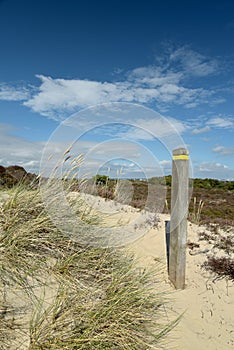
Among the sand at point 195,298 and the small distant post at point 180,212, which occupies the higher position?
the small distant post at point 180,212

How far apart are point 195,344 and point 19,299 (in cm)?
189

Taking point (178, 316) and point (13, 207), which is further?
point (13, 207)

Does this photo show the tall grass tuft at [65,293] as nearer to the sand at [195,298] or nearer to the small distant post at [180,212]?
the sand at [195,298]

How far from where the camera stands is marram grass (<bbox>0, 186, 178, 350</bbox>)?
111 inches

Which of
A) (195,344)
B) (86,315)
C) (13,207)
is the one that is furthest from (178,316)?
(13,207)

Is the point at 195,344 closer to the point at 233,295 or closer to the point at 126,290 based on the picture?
the point at 126,290

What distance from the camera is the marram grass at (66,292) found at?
282 centimetres

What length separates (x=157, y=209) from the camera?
27.6ft

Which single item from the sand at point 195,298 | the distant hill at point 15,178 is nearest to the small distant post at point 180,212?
the sand at point 195,298

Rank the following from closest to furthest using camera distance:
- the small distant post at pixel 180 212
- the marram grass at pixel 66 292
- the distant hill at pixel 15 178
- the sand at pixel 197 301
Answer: the marram grass at pixel 66 292 → the sand at pixel 197 301 → the small distant post at pixel 180 212 → the distant hill at pixel 15 178

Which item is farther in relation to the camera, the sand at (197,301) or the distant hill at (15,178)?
the distant hill at (15,178)

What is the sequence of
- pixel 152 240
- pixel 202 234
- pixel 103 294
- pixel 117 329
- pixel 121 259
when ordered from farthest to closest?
pixel 202 234, pixel 152 240, pixel 121 259, pixel 103 294, pixel 117 329

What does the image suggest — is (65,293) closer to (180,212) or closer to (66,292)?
(66,292)

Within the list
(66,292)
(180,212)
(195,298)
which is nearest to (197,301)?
(195,298)
